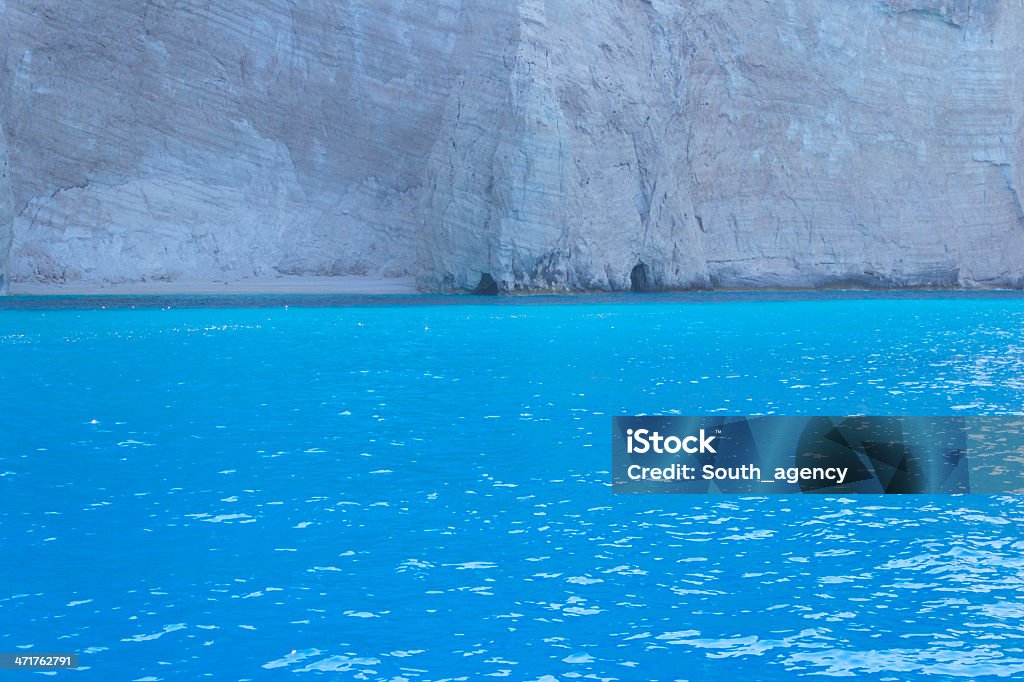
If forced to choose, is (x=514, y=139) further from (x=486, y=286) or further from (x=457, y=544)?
(x=457, y=544)

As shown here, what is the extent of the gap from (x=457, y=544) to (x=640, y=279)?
33.7 meters

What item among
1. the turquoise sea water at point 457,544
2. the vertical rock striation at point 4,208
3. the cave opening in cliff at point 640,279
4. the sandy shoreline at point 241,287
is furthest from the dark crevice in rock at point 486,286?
the turquoise sea water at point 457,544

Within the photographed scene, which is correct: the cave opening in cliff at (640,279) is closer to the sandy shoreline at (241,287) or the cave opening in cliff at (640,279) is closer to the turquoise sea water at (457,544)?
the sandy shoreline at (241,287)

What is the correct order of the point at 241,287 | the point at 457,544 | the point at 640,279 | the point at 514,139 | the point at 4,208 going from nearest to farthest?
1. the point at 457,544
2. the point at 4,208
3. the point at 514,139
4. the point at 241,287
5. the point at 640,279

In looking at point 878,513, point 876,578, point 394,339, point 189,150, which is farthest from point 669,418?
point 189,150

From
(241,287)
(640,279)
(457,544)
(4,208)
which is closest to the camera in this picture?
(457,544)

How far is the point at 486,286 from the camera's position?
37250mm

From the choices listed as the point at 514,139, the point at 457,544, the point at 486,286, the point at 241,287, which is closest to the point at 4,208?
the point at 241,287

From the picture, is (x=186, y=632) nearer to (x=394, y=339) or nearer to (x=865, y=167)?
(x=394, y=339)

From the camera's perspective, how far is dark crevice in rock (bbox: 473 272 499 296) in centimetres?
3675

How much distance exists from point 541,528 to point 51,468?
4089 mm

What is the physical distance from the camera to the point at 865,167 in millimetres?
41969

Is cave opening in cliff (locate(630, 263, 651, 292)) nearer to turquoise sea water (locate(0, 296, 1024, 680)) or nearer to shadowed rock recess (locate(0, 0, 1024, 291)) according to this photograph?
shadowed rock recess (locate(0, 0, 1024, 291))

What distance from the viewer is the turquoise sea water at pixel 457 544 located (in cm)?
454
